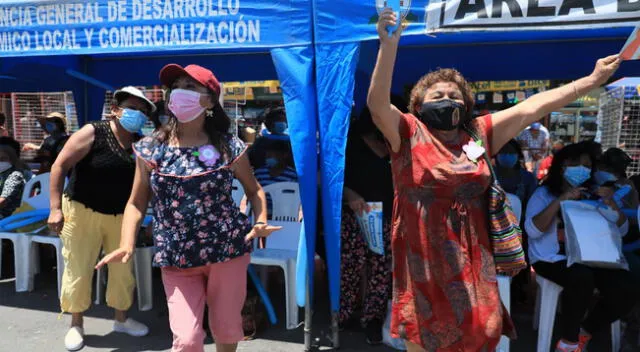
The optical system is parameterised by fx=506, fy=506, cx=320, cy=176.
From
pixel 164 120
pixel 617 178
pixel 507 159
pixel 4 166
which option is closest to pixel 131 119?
pixel 164 120

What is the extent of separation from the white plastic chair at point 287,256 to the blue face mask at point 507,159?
1.99 metres

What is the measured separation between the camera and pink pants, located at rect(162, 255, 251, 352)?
2291mm

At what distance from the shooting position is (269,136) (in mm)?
4887

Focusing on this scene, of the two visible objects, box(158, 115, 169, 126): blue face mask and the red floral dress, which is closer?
the red floral dress

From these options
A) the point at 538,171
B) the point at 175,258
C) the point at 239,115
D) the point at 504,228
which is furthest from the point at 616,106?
the point at 175,258

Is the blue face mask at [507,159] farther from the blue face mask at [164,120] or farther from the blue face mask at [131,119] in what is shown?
the blue face mask at [131,119]

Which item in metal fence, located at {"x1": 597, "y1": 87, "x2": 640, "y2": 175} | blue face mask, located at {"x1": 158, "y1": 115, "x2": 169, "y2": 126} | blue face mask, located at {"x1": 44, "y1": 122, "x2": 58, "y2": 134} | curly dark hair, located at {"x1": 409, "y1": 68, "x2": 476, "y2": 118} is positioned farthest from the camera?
metal fence, located at {"x1": 597, "y1": 87, "x2": 640, "y2": 175}

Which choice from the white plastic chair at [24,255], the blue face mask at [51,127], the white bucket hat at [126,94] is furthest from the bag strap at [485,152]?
the blue face mask at [51,127]

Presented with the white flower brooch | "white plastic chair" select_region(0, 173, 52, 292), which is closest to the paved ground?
"white plastic chair" select_region(0, 173, 52, 292)

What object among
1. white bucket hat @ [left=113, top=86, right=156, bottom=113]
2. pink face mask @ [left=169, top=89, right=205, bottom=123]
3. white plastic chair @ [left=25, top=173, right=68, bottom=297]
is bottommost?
white plastic chair @ [left=25, top=173, right=68, bottom=297]

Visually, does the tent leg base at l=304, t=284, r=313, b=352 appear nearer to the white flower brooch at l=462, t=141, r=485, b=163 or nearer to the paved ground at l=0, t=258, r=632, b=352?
the paved ground at l=0, t=258, r=632, b=352

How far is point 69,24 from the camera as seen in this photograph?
144 inches

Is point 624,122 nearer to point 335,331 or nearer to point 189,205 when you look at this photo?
point 335,331

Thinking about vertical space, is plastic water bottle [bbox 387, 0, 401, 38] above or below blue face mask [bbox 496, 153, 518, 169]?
above
